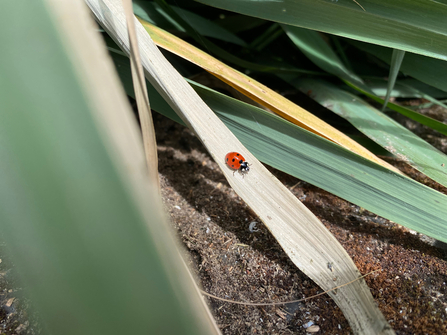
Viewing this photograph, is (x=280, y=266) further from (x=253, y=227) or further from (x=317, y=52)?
(x=317, y=52)

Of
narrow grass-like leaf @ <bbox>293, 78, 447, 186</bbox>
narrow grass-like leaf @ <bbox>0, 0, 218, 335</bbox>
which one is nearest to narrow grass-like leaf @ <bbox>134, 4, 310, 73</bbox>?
narrow grass-like leaf @ <bbox>293, 78, 447, 186</bbox>

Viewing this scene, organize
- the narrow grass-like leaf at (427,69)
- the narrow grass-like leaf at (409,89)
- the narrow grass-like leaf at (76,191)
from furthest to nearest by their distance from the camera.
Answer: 1. the narrow grass-like leaf at (409,89)
2. the narrow grass-like leaf at (427,69)
3. the narrow grass-like leaf at (76,191)

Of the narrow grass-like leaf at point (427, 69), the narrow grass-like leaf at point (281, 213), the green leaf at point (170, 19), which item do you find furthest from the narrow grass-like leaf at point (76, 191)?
the narrow grass-like leaf at point (427, 69)

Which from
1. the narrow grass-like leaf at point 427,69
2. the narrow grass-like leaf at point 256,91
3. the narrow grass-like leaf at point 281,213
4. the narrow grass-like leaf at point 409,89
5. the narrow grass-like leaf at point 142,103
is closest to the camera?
the narrow grass-like leaf at point 142,103

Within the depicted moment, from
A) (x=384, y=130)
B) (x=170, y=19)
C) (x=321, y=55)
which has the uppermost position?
(x=170, y=19)

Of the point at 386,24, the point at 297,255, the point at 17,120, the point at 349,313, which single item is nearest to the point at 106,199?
the point at 17,120

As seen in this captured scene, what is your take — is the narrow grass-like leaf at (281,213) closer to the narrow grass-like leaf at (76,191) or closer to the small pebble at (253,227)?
the small pebble at (253,227)

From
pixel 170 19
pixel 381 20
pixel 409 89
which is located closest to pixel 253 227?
pixel 381 20

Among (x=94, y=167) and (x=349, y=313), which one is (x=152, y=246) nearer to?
(x=94, y=167)
